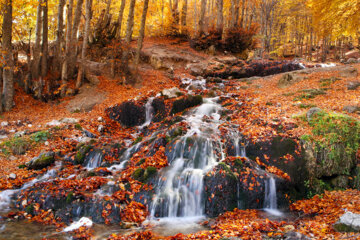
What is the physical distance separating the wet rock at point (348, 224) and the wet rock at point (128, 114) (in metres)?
9.51

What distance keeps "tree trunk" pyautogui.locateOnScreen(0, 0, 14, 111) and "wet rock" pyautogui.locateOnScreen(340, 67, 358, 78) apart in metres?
16.2

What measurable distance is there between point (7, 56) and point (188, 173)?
10.6 m

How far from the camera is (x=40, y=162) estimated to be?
834 centimetres

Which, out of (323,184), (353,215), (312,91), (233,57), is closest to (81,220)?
(353,215)

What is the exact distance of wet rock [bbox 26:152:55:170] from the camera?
8.29 metres

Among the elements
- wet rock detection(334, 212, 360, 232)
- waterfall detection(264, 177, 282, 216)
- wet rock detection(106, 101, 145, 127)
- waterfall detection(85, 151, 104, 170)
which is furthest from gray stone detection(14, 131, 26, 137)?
wet rock detection(334, 212, 360, 232)

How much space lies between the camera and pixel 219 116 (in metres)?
10.9

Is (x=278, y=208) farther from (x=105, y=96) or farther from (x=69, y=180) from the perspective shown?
(x=105, y=96)

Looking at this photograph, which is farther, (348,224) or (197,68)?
(197,68)

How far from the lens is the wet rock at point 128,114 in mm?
12516

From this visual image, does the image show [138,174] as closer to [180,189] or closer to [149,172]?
[149,172]

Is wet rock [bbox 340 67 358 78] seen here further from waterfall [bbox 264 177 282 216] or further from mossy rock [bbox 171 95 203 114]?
waterfall [bbox 264 177 282 216]

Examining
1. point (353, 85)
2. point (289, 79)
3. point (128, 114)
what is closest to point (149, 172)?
point (128, 114)

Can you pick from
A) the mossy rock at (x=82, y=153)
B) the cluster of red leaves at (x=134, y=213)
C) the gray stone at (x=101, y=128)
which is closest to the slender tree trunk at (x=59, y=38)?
the gray stone at (x=101, y=128)
